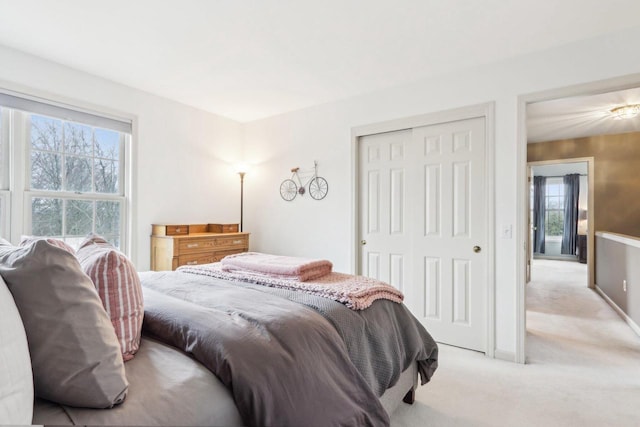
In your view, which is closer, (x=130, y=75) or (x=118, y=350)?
(x=118, y=350)

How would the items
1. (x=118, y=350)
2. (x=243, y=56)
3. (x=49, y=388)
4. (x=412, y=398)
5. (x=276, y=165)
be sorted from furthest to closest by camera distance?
(x=276, y=165), (x=243, y=56), (x=412, y=398), (x=118, y=350), (x=49, y=388)

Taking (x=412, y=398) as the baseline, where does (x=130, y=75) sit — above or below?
above

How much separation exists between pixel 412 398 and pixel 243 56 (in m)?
2.77

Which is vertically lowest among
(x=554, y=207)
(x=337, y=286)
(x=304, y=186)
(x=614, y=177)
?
(x=337, y=286)

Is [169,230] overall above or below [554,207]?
below

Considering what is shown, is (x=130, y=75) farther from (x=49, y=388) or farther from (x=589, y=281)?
(x=589, y=281)

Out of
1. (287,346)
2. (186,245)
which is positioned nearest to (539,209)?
(186,245)

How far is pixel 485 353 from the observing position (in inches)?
109

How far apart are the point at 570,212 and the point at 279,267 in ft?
31.2

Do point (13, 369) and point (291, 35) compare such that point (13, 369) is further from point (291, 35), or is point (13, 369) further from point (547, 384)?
point (547, 384)

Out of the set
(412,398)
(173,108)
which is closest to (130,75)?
(173,108)

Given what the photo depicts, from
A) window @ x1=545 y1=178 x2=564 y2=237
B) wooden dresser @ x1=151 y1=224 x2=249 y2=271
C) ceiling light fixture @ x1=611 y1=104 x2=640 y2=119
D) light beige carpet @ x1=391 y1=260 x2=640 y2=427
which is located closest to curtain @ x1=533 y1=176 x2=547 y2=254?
window @ x1=545 y1=178 x2=564 y2=237

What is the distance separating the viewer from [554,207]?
8.90 meters

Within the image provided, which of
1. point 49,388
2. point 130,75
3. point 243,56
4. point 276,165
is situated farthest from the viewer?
point 276,165
